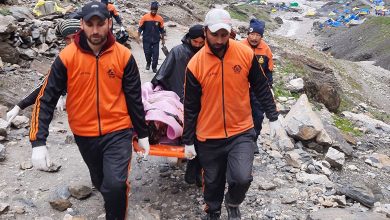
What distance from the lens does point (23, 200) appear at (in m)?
5.25

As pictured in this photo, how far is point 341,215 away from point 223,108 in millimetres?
2026

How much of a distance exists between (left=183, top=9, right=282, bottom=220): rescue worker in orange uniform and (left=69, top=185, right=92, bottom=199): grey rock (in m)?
1.53

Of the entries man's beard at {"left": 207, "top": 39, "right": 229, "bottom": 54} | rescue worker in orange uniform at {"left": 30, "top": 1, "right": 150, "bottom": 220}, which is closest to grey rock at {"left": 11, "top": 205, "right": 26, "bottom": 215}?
rescue worker in orange uniform at {"left": 30, "top": 1, "right": 150, "bottom": 220}

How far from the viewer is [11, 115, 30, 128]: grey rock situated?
7.32 m

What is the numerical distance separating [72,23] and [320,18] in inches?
2727

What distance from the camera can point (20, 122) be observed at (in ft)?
24.3

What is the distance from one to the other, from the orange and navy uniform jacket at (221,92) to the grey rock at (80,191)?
157cm

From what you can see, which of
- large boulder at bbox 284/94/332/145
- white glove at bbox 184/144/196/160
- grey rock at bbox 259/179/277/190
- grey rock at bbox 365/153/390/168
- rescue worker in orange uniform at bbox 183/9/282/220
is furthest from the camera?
grey rock at bbox 365/153/390/168

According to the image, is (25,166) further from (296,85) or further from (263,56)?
(296,85)

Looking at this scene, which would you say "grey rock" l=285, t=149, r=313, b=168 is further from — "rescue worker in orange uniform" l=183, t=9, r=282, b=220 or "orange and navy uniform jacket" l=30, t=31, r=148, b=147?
"orange and navy uniform jacket" l=30, t=31, r=148, b=147

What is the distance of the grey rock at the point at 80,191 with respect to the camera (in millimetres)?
5293

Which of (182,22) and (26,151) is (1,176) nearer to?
(26,151)

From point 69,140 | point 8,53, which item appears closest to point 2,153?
point 69,140

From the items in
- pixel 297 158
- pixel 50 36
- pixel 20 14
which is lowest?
pixel 297 158
